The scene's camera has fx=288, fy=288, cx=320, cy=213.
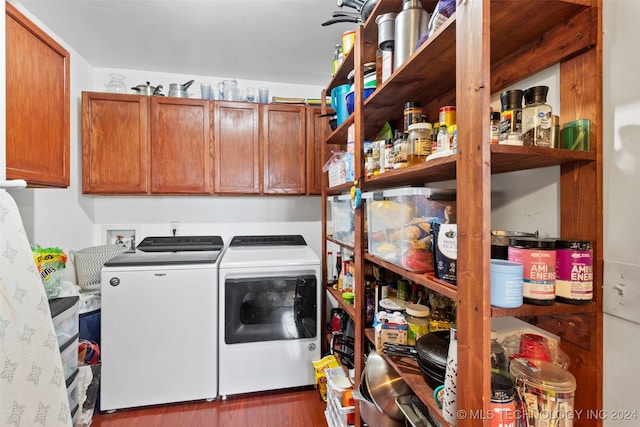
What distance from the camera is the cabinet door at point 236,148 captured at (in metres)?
2.39

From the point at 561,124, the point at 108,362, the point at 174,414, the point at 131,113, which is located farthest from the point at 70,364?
the point at 561,124

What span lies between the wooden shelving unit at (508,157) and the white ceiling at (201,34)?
1273 mm

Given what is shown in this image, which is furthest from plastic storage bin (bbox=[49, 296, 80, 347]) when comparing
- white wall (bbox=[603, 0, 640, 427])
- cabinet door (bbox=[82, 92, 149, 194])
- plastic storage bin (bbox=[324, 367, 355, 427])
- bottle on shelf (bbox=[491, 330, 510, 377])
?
white wall (bbox=[603, 0, 640, 427])

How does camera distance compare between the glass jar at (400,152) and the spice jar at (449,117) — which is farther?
the glass jar at (400,152)

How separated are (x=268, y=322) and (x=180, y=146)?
61.1 inches

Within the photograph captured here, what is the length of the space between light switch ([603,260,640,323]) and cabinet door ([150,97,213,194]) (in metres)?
2.37

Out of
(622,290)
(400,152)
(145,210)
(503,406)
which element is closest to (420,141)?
(400,152)

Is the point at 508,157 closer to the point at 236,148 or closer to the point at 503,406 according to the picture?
the point at 503,406

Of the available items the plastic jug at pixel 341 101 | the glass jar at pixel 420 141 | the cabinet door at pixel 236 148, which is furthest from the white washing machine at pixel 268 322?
the glass jar at pixel 420 141

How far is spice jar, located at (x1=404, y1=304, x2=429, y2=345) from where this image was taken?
3.52 feet

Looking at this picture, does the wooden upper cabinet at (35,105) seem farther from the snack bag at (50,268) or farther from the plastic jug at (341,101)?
the plastic jug at (341,101)

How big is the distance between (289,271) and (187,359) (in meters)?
0.87

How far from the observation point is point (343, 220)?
1655mm

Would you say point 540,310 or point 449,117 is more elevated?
point 449,117
